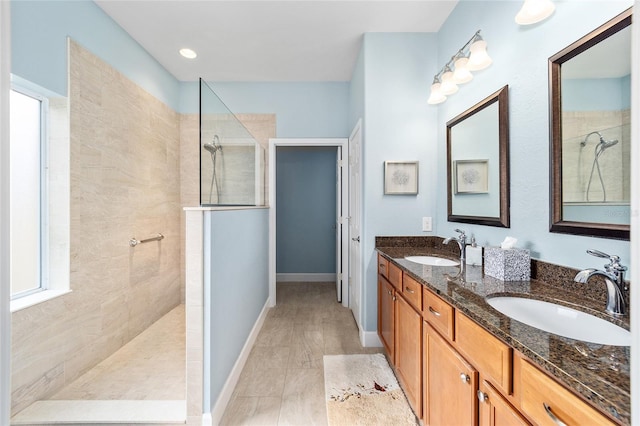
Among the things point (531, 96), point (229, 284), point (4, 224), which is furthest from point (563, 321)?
point (229, 284)

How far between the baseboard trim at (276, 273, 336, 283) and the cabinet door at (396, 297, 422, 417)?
9.45 ft

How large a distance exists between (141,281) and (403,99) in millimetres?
2944

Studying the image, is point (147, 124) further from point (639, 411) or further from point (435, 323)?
point (639, 411)

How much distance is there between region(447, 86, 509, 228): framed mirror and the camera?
158cm

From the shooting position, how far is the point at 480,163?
182 cm

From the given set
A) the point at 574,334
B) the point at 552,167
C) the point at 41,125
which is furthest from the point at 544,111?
the point at 41,125

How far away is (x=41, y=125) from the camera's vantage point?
6.08 ft

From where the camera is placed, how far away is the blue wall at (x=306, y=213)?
4668mm

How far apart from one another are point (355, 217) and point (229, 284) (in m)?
1.48

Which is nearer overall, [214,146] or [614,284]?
[614,284]

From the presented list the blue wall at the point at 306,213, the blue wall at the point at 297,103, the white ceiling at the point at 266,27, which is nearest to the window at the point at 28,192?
the white ceiling at the point at 266,27

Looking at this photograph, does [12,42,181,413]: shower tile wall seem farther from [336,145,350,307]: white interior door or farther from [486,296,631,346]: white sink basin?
[486,296,631,346]: white sink basin

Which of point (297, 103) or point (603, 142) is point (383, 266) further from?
point (297, 103)

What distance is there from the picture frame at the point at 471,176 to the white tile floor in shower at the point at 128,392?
2.26 m
